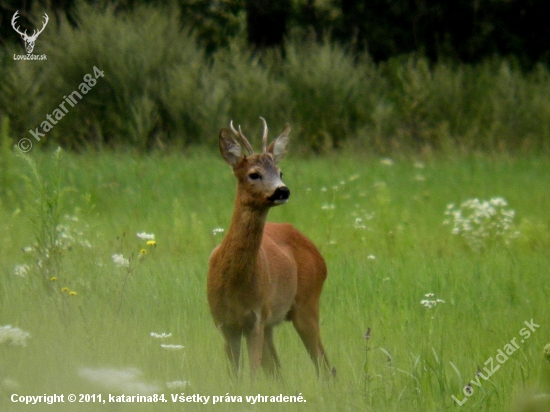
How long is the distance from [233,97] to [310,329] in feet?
45.2

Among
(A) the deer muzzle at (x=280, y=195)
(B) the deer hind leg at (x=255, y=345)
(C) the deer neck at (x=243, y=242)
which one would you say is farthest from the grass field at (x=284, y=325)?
(A) the deer muzzle at (x=280, y=195)

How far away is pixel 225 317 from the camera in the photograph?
5.29m

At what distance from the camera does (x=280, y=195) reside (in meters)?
5.25

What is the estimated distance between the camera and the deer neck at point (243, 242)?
5.35 meters

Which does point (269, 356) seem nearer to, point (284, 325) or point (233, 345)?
point (233, 345)

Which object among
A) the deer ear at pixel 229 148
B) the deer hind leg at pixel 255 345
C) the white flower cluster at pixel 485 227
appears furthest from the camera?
the white flower cluster at pixel 485 227

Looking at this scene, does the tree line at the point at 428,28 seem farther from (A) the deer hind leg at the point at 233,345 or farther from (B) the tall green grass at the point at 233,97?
(A) the deer hind leg at the point at 233,345

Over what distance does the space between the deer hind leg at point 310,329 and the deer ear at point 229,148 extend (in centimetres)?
96

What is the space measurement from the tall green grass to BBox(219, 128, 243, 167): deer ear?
11.5m

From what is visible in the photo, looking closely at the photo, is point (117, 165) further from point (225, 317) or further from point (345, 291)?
point (225, 317)

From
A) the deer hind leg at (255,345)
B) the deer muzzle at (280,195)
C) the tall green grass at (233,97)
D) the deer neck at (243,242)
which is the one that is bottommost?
the tall green grass at (233,97)

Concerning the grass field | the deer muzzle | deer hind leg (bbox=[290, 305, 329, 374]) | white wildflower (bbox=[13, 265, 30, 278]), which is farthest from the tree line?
the deer muzzle

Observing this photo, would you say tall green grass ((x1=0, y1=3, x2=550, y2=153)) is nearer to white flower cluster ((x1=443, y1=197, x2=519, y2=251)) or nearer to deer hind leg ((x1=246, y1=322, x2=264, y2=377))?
A: white flower cluster ((x1=443, y1=197, x2=519, y2=251))

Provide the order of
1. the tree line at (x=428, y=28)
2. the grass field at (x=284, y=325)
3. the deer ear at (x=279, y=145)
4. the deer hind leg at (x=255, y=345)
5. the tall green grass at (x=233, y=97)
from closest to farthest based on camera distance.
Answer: the grass field at (x=284, y=325) → the deer hind leg at (x=255, y=345) → the deer ear at (x=279, y=145) → the tall green grass at (x=233, y=97) → the tree line at (x=428, y=28)
